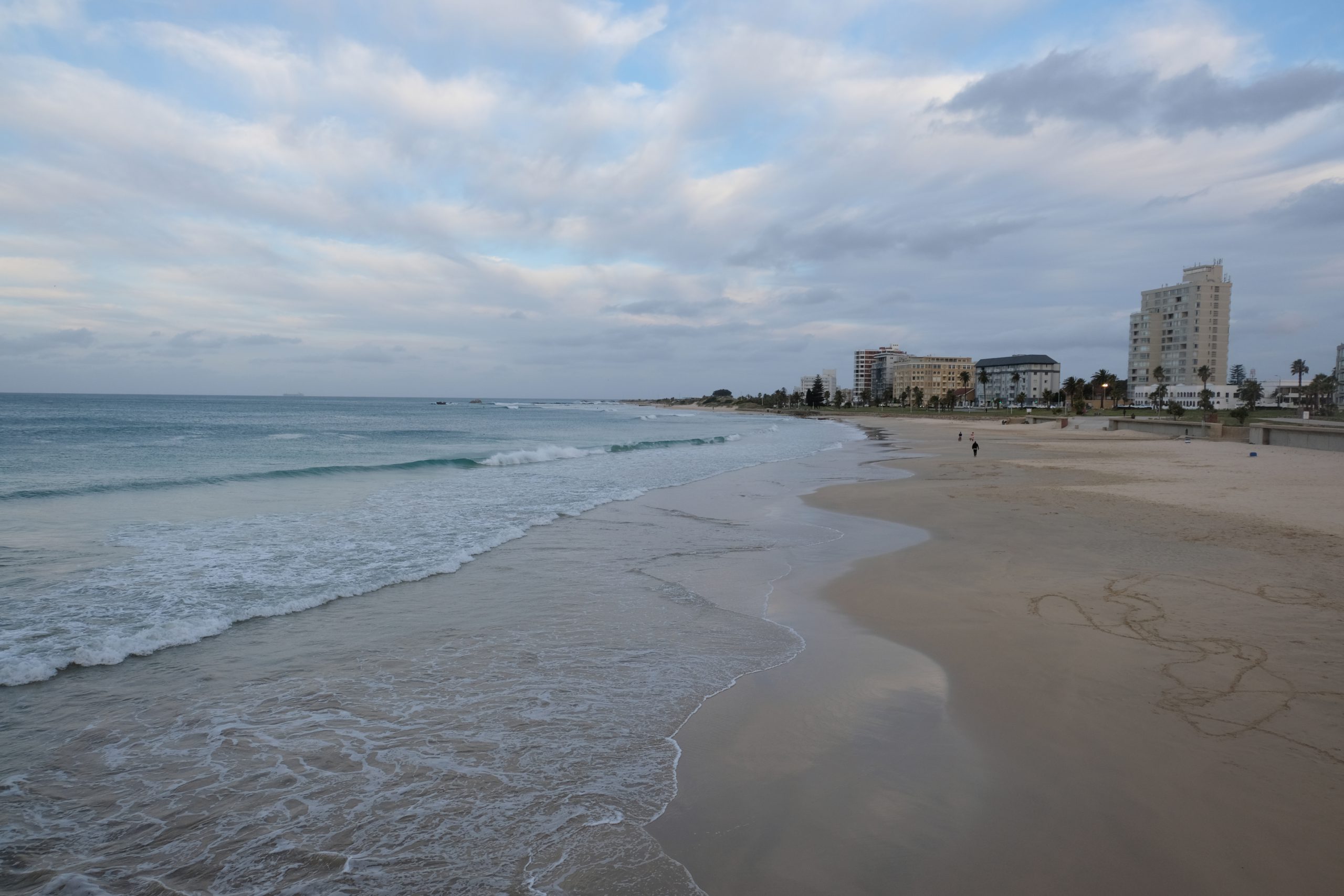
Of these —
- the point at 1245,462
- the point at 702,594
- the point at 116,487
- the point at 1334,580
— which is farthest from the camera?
the point at 1245,462

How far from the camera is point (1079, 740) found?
488 cm

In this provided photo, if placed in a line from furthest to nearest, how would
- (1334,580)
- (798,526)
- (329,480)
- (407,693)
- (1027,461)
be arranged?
(1027,461)
(329,480)
(798,526)
(1334,580)
(407,693)

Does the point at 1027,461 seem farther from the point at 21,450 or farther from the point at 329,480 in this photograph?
the point at 21,450

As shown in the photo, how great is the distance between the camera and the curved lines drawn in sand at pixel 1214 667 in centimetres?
488

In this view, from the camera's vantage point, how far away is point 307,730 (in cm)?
528

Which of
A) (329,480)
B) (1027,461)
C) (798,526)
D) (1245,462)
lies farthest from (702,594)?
(1245,462)

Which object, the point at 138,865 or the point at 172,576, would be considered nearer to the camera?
the point at 138,865

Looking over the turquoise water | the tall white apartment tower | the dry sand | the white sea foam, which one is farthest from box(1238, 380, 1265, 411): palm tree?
the dry sand

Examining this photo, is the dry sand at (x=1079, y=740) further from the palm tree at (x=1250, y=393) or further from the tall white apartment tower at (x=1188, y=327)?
the tall white apartment tower at (x=1188, y=327)

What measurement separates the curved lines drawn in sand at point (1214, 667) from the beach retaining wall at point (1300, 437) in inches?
1159

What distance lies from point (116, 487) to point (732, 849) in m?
Answer: 23.0

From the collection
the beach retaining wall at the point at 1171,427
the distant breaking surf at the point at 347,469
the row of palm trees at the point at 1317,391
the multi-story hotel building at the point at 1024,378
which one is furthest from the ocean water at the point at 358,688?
the multi-story hotel building at the point at 1024,378

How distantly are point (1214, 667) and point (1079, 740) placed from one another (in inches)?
82.3

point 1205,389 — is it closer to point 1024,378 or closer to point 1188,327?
point 1188,327
